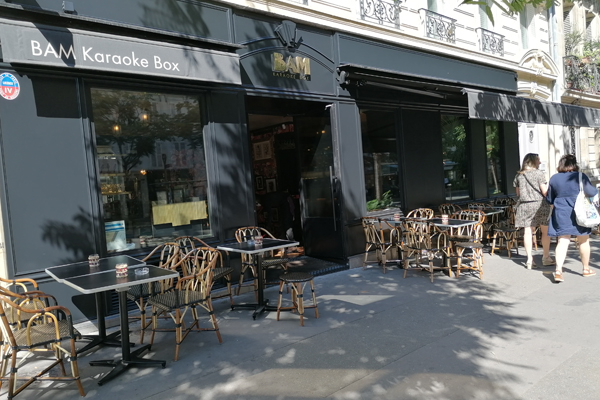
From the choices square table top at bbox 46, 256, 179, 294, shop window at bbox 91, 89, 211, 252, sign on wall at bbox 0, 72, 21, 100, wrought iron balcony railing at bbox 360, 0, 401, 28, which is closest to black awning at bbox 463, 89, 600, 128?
wrought iron balcony railing at bbox 360, 0, 401, 28

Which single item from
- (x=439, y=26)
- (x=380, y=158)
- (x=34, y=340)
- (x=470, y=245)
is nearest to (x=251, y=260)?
(x=34, y=340)

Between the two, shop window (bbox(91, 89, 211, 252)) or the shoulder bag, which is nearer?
shop window (bbox(91, 89, 211, 252))

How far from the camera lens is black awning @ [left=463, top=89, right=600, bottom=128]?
320 inches

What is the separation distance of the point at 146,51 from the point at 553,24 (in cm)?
1322

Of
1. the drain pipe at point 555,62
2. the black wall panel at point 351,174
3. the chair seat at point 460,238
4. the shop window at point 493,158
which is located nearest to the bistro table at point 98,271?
the black wall panel at point 351,174

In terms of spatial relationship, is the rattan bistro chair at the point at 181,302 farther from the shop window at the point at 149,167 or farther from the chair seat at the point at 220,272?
the shop window at the point at 149,167

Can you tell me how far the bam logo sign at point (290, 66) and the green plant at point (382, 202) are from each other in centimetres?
263

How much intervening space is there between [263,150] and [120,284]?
667 cm

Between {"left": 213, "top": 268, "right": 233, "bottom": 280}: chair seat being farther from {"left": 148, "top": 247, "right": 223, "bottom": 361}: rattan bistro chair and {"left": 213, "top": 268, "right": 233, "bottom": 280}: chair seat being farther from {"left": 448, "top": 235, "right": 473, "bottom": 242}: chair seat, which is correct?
{"left": 448, "top": 235, "right": 473, "bottom": 242}: chair seat

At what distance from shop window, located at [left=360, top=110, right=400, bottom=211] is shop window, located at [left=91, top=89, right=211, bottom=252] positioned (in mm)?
3356

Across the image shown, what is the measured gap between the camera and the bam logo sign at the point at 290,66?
22.2ft

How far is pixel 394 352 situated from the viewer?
3969 mm

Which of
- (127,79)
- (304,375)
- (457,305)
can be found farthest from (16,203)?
(457,305)

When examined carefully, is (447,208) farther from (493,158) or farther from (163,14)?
(163,14)
